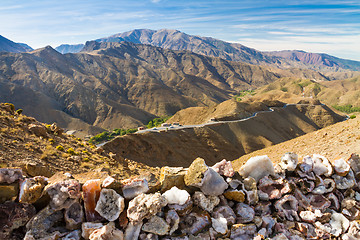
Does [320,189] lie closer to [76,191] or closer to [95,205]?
[95,205]

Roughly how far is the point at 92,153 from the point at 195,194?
12.9m

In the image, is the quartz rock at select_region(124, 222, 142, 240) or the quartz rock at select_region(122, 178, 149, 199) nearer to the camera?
the quartz rock at select_region(124, 222, 142, 240)

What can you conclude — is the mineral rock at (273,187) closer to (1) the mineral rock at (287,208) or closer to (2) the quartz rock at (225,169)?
(1) the mineral rock at (287,208)

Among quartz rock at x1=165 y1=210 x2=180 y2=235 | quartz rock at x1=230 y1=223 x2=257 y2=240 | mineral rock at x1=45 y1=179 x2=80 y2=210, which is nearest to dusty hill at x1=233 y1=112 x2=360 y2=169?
quartz rock at x1=230 y1=223 x2=257 y2=240

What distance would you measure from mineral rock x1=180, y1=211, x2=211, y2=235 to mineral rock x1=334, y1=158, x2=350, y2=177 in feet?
11.7

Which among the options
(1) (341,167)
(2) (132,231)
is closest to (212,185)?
(2) (132,231)

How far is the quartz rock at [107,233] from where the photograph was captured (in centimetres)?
→ 352

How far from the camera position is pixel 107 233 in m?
3.56

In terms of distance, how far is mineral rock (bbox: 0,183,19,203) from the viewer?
3.60m

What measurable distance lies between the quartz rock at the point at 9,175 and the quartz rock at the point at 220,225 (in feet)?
12.3

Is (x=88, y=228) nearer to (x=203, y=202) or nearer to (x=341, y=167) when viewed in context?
(x=203, y=202)

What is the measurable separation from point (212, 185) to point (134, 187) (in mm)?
1585

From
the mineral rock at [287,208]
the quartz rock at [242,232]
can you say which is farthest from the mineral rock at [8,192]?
the mineral rock at [287,208]

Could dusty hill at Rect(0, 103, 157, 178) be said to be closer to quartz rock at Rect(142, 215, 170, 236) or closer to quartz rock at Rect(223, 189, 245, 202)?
quartz rock at Rect(142, 215, 170, 236)
